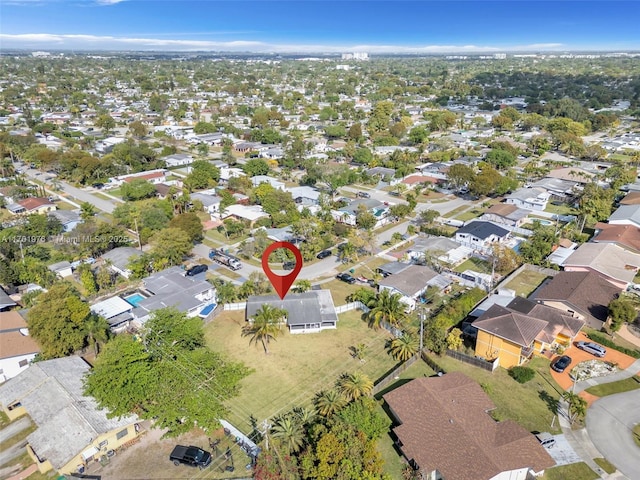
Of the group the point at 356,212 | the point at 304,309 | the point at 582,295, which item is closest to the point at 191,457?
the point at 304,309

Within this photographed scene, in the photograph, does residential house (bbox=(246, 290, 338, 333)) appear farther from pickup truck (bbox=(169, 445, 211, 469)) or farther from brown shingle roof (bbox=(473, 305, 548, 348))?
pickup truck (bbox=(169, 445, 211, 469))

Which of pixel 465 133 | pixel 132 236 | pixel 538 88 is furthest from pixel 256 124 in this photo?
pixel 538 88

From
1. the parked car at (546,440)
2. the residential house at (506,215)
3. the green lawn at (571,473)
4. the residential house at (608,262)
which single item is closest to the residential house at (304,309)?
the parked car at (546,440)

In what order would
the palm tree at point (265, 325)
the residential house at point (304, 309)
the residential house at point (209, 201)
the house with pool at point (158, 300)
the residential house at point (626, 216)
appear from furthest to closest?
the residential house at point (209, 201) < the residential house at point (626, 216) < the house with pool at point (158, 300) < the residential house at point (304, 309) < the palm tree at point (265, 325)

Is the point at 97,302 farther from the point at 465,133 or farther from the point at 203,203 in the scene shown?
the point at 465,133

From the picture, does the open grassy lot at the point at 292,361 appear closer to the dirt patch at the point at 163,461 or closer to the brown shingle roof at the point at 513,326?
the dirt patch at the point at 163,461

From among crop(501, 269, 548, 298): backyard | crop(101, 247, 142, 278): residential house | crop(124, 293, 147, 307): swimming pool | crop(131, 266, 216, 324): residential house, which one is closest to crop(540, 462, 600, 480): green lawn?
crop(501, 269, 548, 298): backyard

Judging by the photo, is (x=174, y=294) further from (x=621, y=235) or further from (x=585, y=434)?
(x=621, y=235)
